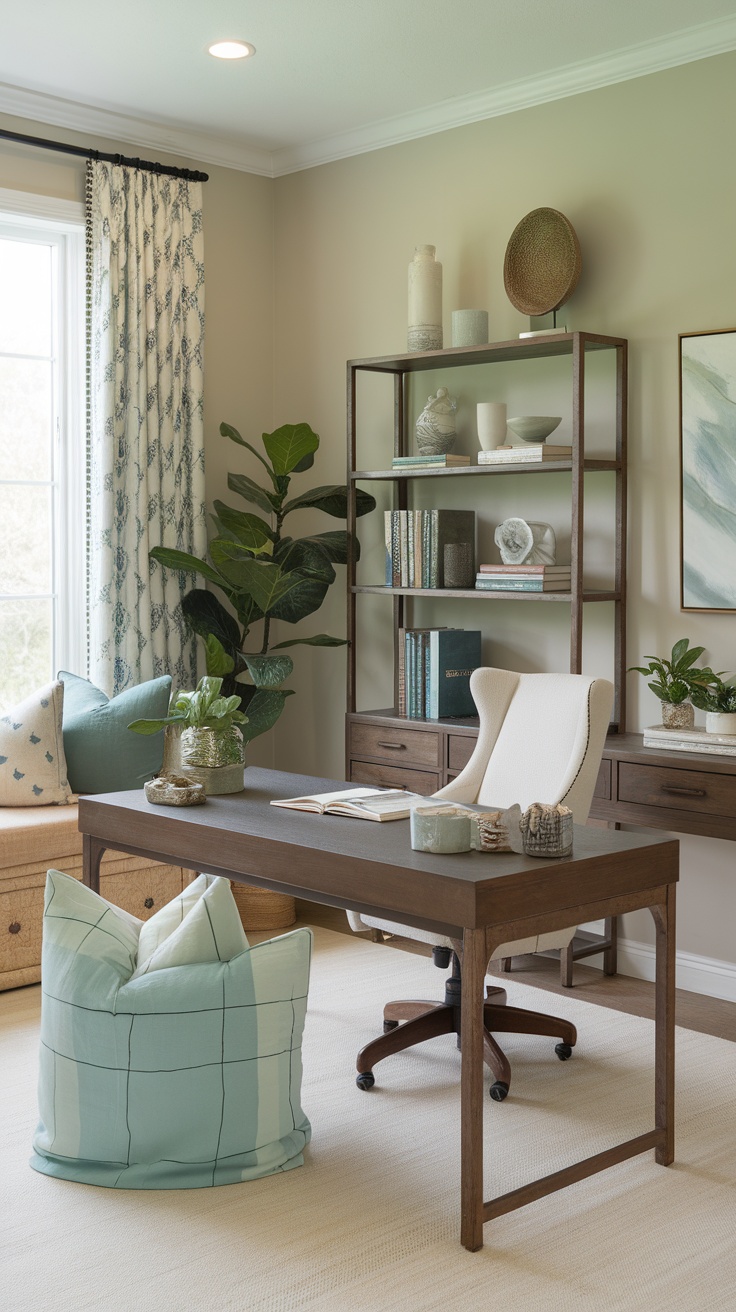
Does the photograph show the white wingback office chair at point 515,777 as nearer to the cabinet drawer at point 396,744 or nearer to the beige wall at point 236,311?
the cabinet drawer at point 396,744

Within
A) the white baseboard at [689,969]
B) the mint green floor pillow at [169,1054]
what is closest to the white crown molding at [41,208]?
the mint green floor pillow at [169,1054]

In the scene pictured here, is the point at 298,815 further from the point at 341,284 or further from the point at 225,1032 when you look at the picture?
the point at 341,284

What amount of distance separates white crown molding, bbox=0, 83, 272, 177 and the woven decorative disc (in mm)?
1415

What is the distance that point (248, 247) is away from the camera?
521 centimetres

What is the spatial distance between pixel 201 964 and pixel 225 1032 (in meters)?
0.16

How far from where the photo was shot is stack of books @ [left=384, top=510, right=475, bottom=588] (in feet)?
14.5

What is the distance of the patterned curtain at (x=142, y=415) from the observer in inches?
181

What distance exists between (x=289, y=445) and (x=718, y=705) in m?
1.93

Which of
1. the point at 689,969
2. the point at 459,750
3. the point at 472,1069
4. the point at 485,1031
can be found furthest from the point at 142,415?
the point at 472,1069

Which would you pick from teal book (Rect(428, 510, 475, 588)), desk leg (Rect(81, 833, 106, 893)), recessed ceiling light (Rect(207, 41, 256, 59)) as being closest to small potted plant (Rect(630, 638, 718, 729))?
teal book (Rect(428, 510, 475, 588))

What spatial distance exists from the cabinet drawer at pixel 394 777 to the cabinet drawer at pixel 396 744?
32 millimetres

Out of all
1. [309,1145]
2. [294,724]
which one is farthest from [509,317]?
[309,1145]

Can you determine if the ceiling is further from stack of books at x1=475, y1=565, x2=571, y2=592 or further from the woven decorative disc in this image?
stack of books at x1=475, y1=565, x2=571, y2=592

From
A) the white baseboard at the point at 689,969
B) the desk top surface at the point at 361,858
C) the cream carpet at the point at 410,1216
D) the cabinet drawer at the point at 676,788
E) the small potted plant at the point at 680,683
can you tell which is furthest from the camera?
the white baseboard at the point at 689,969
